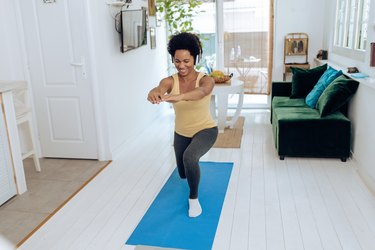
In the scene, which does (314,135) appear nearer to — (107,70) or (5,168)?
(107,70)

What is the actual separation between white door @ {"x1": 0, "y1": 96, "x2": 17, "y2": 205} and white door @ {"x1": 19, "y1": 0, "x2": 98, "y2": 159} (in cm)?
93

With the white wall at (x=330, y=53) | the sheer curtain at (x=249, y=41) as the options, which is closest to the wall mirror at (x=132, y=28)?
the sheer curtain at (x=249, y=41)

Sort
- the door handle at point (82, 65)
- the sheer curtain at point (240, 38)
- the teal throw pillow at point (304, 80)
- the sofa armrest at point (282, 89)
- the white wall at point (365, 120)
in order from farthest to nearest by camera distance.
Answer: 1. the sheer curtain at point (240, 38)
2. the sofa armrest at point (282, 89)
3. the teal throw pillow at point (304, 80)
4. the door handle at point (82, 65)
5. the white wall at point (365, 120)

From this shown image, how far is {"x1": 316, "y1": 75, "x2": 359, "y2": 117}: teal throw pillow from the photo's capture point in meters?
3.59

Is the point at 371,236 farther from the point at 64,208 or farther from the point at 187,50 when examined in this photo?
the point at 64,208

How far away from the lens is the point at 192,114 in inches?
109

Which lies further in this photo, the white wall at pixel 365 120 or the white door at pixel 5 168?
the white wall at pixel 365 120

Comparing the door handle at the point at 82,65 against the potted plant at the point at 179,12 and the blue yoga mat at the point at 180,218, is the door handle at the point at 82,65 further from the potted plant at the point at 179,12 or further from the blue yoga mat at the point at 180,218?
the potted plant at the point at 179,12

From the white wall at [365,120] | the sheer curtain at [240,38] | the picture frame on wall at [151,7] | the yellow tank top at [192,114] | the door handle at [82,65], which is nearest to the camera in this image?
the yellow tank top at [192,114]

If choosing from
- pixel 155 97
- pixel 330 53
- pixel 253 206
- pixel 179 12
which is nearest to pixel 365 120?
pixel 253 206

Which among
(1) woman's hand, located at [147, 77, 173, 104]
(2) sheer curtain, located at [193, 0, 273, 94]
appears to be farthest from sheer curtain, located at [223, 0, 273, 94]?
(1) woman's hand, located at [147, 77, 173, 104]

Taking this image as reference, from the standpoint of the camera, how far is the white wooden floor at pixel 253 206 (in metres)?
2.37

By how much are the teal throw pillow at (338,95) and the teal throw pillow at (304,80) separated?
96cm

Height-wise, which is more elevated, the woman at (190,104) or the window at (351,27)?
the window at (351,27)
